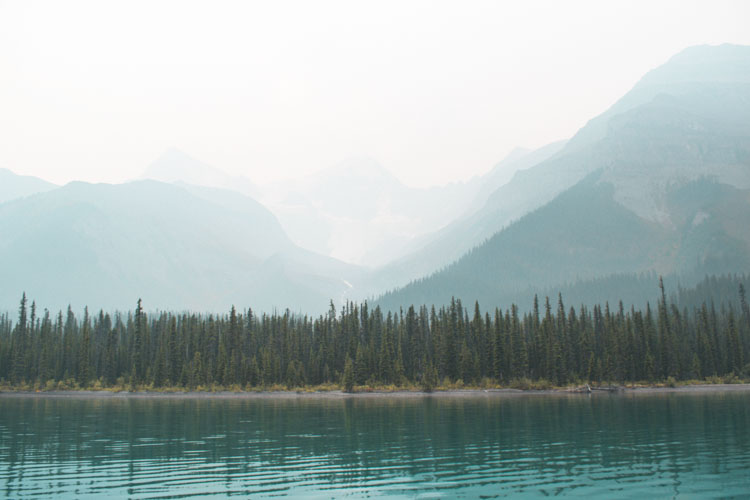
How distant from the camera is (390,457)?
4125 centimetres

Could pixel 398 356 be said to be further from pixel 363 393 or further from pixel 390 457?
pixel 390 457

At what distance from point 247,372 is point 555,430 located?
11738 cm

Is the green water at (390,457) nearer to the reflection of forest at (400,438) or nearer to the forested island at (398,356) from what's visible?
the reflection of forest at (400,438)

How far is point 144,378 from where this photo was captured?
16725 centimetres

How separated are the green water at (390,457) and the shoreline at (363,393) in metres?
59.7

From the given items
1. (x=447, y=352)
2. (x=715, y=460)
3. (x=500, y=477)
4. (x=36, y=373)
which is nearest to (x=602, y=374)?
(x=447, y=352)

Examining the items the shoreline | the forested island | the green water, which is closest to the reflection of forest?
the green water

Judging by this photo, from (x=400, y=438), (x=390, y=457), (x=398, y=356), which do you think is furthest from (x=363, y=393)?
(x=390, y=457)

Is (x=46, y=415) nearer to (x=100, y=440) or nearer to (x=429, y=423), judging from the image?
(x=100, y=440)

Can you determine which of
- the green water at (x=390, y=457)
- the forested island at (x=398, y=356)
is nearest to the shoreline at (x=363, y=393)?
the forested island at (x=398, y=356)

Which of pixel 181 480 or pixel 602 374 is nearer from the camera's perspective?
pixel 181 480

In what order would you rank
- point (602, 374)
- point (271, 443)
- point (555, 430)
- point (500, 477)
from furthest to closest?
point (602, 374), point (555, 430), point (271, 443), point (500, 477)

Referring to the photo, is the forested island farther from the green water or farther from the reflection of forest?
the green water

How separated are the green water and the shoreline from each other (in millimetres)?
59726
